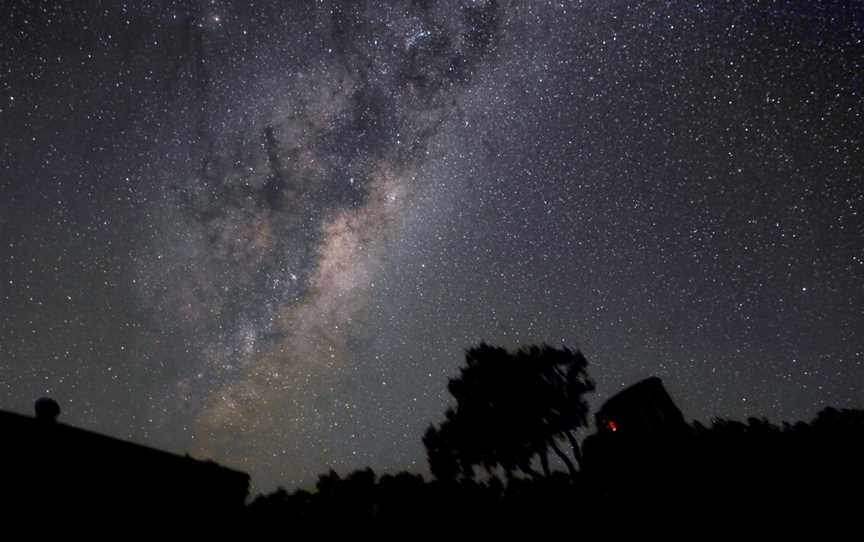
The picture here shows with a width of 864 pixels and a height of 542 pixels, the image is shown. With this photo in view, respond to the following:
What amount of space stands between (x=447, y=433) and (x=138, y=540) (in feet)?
67.5

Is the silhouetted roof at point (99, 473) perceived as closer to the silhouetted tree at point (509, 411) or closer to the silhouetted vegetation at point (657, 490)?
the silhouetted vegetation at point (657, 490)

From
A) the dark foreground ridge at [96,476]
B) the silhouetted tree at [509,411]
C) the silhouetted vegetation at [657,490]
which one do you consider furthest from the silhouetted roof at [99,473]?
the silhouetted tree at [509,411]

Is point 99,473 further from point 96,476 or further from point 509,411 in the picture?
point 509,411

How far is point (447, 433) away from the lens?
2852 centimetres

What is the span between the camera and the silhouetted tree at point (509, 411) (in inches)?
1063

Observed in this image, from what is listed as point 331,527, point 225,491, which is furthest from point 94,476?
point 331,527

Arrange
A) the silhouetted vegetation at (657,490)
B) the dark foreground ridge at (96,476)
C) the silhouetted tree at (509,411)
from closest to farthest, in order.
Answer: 1. the dark foreground ridge at (96,476)
2. the silhouetted vegetation at (657,490)
3. the silhouetted tree at (509,411)

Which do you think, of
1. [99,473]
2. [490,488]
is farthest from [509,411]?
[99,473]

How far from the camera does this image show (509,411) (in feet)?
89.3

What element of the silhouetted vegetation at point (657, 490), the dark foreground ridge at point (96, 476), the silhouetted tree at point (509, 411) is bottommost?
the silhouetted vegetation at point (657, 490)

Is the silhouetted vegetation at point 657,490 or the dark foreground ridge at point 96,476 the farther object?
the silhouetted vegetation at point 657,490

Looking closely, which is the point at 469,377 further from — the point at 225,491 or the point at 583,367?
the point at 225,491

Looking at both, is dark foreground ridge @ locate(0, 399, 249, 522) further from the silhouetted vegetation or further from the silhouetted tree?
the silhouetted tree

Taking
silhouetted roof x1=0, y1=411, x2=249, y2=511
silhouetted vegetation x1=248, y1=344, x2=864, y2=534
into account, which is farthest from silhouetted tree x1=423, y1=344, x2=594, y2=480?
silhouetted roof x1=0, y1=411, x2=249, y2=511
